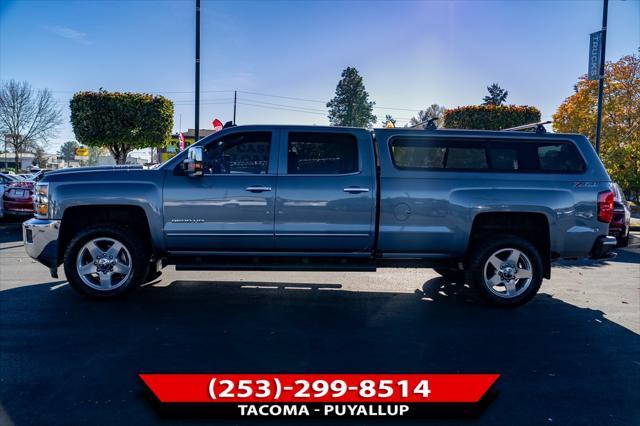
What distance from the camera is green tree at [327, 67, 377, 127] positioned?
69.8 metres

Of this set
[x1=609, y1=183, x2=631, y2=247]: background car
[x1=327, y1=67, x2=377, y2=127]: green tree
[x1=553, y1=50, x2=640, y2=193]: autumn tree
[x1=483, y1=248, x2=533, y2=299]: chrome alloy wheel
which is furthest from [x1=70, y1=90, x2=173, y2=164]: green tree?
[x1=327, y1=67, x2=377, y2=127]: green tree

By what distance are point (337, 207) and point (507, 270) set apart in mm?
2112

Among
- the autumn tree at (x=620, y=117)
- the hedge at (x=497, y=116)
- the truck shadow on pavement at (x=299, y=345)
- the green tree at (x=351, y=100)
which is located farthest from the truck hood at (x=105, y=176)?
the green tree at (x=351, y=100)

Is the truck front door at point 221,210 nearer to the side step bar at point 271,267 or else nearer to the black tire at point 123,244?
the side step bar at point 271,267

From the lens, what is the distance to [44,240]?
543 cm

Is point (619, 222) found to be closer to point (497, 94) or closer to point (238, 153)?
point (238, 153)

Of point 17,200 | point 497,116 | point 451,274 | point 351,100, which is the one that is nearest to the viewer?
point 451,274

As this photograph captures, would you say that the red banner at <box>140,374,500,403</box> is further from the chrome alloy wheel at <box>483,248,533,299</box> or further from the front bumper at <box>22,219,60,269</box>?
the front bumper at <box>22,219,60,269</box>

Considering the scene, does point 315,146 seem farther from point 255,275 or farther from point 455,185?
point 255,275

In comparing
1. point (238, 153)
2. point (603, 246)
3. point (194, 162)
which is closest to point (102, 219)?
point (194, 162)

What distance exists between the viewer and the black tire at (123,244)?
539cm

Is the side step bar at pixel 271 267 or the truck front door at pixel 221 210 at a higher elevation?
the truck front door at pixel 221 210

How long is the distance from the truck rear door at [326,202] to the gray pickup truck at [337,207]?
0.01 m

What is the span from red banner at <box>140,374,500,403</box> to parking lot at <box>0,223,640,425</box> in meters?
0.13
